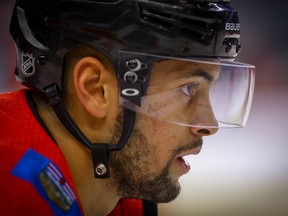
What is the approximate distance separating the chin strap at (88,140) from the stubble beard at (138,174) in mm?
18

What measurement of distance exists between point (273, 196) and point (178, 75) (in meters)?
1.45

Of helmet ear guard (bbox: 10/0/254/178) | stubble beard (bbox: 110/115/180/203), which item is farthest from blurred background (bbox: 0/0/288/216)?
helmet ear guard (bbox: 10/0/254/178)

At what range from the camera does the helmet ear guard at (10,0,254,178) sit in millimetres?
1111

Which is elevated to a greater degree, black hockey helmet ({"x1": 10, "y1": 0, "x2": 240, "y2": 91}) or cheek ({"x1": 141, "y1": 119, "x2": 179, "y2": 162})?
black hockey helmet ({"x1": 10, "y1": 0, "x2": 240, "y2": 91})

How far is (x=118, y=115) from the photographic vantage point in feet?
3.90

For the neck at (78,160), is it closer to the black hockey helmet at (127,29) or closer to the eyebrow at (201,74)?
the black hockey helmet at (127,29)

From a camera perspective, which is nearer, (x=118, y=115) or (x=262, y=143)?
(x=118, y=115)

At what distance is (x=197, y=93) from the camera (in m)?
1.22

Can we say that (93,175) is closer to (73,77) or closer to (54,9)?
(73,77)

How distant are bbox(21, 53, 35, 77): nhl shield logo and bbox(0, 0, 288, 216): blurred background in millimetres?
857

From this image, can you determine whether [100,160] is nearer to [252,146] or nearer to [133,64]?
[133,64]

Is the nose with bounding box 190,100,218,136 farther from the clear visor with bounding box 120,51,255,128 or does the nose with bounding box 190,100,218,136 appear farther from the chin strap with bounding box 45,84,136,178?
the chin strap with bounding box 45,84,136,178

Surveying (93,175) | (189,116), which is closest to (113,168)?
(93,175)

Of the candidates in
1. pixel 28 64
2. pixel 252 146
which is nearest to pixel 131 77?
pixel 28 64
